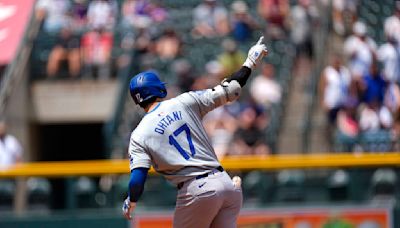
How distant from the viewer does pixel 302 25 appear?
17.2m

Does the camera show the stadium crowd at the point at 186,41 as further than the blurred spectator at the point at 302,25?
No

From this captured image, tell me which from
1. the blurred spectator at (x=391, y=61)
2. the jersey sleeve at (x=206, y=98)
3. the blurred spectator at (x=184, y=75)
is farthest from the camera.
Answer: the blurred spectator at (x=184, y=75)

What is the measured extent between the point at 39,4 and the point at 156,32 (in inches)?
123

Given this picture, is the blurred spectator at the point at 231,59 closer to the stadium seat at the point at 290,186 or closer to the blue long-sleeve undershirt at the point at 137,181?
the stadium seat at the point at 290,186

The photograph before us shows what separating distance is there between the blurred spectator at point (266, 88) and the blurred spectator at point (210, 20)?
179cm

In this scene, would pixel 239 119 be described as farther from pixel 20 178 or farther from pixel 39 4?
pixel 39 4

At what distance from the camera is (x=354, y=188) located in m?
13.1

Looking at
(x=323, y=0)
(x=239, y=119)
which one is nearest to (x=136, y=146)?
(x=239, y=119)

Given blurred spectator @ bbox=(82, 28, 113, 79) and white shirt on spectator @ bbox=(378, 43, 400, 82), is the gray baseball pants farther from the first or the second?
blurred spectator @ bbox=(82, 28, 113, 79)

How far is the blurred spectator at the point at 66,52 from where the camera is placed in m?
18.6

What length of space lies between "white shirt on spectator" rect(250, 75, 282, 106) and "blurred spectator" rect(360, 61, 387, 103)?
1259 millimetres

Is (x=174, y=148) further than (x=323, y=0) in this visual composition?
No

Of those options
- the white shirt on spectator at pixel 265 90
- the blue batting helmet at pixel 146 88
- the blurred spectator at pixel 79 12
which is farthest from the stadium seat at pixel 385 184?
the blurred spectator at pixel 79 12

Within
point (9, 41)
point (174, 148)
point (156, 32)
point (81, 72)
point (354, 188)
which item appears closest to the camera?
point (174, 148)
